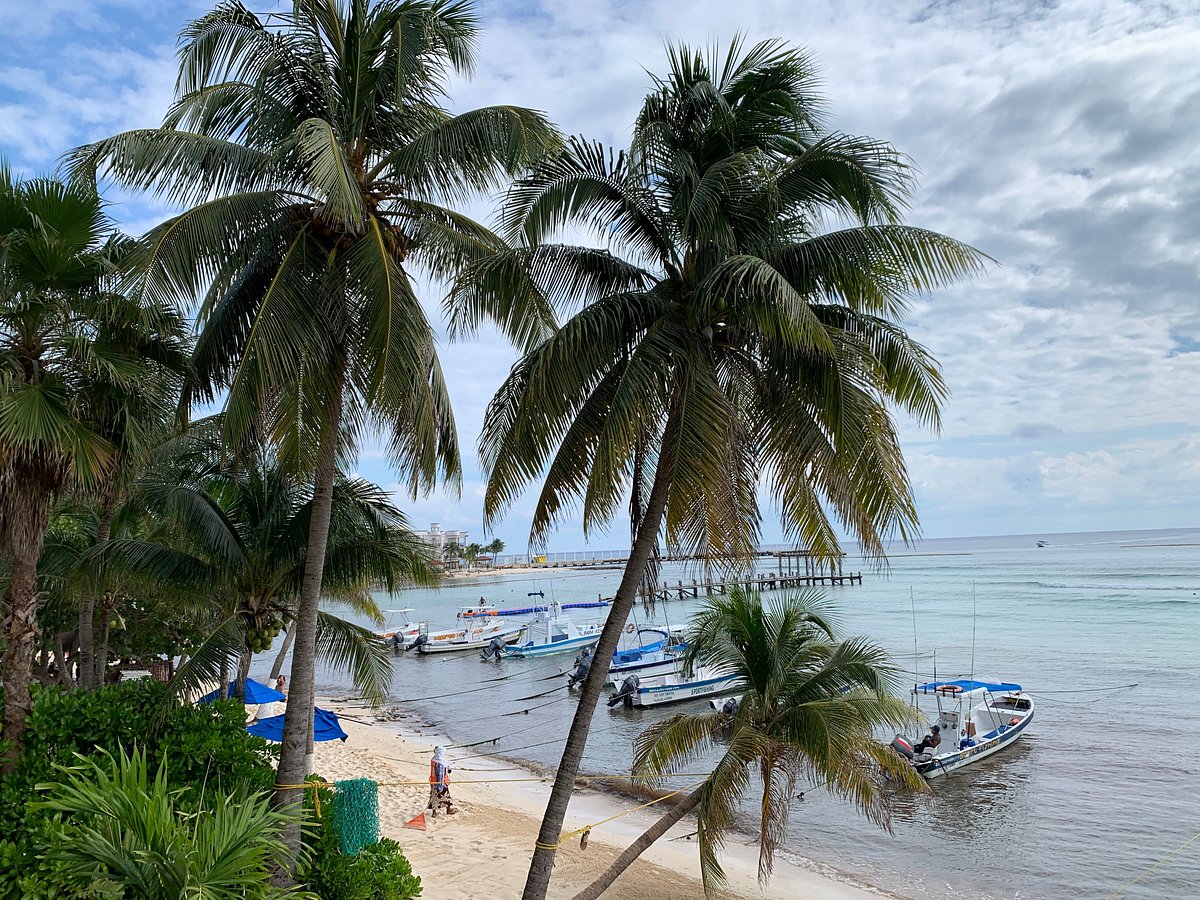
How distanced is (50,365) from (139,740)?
4.07 meters

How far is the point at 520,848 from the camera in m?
15.7

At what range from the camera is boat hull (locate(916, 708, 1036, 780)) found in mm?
21266

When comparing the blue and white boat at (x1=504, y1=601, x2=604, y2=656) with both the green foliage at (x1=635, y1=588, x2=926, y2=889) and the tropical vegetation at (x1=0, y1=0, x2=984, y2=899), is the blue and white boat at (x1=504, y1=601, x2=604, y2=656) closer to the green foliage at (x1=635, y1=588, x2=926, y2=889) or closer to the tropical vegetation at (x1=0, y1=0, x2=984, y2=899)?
the green foliage at (x1=635, y1=588, x2=926, y2=889)

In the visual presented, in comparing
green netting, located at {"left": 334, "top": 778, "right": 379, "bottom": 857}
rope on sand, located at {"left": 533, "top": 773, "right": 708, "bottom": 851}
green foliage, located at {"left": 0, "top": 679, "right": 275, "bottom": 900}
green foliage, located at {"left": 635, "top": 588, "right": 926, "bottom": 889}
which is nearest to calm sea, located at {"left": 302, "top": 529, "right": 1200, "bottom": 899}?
rope on sand, located at {"left": 533, "top": 773, "right": 708, "bottom": 851}

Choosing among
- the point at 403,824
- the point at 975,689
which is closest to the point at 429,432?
the point at 403,824

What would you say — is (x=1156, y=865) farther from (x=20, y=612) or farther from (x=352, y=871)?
(x=20, y=612)

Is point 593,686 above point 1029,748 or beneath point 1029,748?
above

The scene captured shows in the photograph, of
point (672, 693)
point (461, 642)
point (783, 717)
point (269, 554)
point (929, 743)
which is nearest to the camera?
point (783, 717)

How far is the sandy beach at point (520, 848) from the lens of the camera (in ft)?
45.0

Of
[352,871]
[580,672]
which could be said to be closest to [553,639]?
[580,672]

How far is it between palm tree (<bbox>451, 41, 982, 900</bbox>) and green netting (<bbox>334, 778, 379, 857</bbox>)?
338 centimetres

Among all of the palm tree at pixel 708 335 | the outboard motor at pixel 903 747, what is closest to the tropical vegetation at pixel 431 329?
the palm tree at pixel 708 335

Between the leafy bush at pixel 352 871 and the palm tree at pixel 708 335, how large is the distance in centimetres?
250

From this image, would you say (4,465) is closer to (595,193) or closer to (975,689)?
(595,193)
